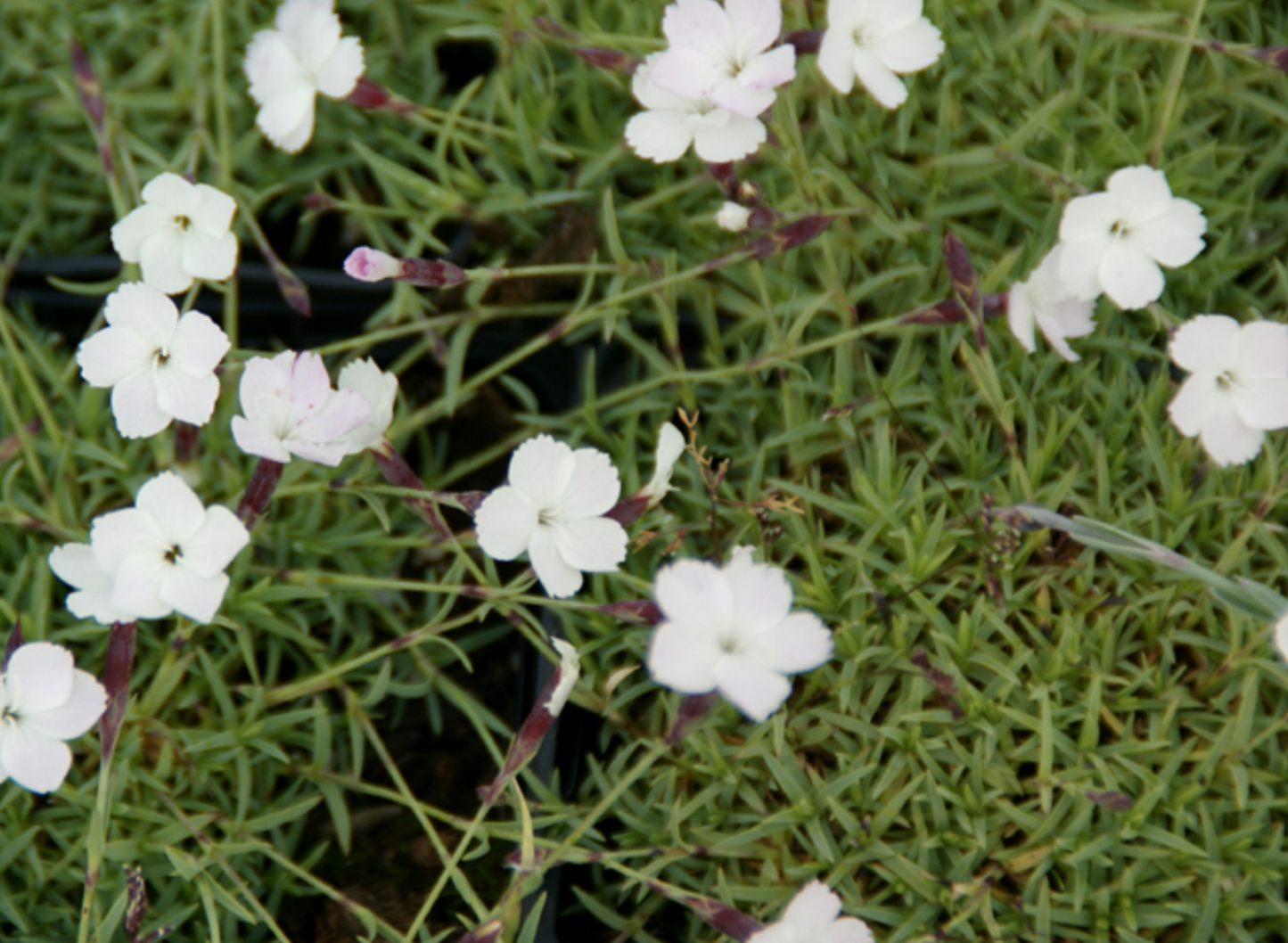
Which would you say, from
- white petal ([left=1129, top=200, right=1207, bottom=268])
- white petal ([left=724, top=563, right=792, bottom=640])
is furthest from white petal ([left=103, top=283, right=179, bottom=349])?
white petal ([left=1129, top=200, right=1207, bottom=268])

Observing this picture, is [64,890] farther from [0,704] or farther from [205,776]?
[0,704]

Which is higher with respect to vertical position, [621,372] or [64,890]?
[621,372]

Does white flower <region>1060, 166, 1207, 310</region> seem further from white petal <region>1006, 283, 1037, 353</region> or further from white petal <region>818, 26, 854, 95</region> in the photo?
white petal <region>818, 26, 854, 95</region>

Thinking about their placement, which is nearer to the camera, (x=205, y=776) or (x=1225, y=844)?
(x=1225, y=844)

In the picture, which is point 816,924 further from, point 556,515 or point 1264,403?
point 1264,403

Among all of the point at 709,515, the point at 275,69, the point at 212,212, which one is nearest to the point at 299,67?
the point at 275,69

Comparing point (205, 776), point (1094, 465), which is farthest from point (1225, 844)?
point (205, 776)

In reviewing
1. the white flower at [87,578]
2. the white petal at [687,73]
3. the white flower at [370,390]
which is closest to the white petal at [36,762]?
the white flower at [87,578]
